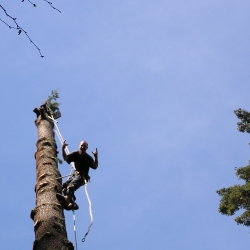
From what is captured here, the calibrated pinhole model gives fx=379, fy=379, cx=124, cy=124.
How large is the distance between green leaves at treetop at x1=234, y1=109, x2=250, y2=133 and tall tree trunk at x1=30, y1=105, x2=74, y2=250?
7304mm

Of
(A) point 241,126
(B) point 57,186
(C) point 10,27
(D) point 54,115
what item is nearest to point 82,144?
(B) point 57,186

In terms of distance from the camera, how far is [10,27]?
10.1ft

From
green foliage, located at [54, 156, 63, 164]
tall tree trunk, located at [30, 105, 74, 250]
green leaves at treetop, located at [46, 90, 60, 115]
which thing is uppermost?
green leaves at treetop, located at [46, 90, 60, 115]

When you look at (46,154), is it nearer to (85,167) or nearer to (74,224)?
(85,167)

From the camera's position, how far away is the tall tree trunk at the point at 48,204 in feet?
13.3

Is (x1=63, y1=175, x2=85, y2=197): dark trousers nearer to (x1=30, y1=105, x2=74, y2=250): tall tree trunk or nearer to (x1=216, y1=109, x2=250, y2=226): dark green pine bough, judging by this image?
(x1=30, y1=105, x2=74, y2=250): tall tree trunk

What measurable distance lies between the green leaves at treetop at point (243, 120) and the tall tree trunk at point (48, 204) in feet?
24.0

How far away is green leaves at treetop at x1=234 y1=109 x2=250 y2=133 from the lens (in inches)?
484

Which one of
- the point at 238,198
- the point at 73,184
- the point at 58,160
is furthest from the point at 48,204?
the point at 238,198

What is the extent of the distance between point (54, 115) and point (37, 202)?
450 cm

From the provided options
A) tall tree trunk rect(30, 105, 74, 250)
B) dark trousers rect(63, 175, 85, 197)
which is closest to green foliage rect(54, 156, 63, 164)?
tall tree trunk rect(30, 105, 74, 250)

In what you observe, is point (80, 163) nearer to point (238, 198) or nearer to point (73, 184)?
point (73, 184)

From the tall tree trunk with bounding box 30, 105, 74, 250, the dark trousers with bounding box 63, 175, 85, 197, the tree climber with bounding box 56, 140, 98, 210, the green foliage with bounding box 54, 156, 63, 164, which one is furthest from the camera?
the green foliage with bounding box 54, 156, 63, 164

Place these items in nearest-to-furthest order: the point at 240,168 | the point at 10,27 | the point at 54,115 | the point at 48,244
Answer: the point at 10,27 < the point at 48,244 < the point at 54,115 < the point at 240,168
